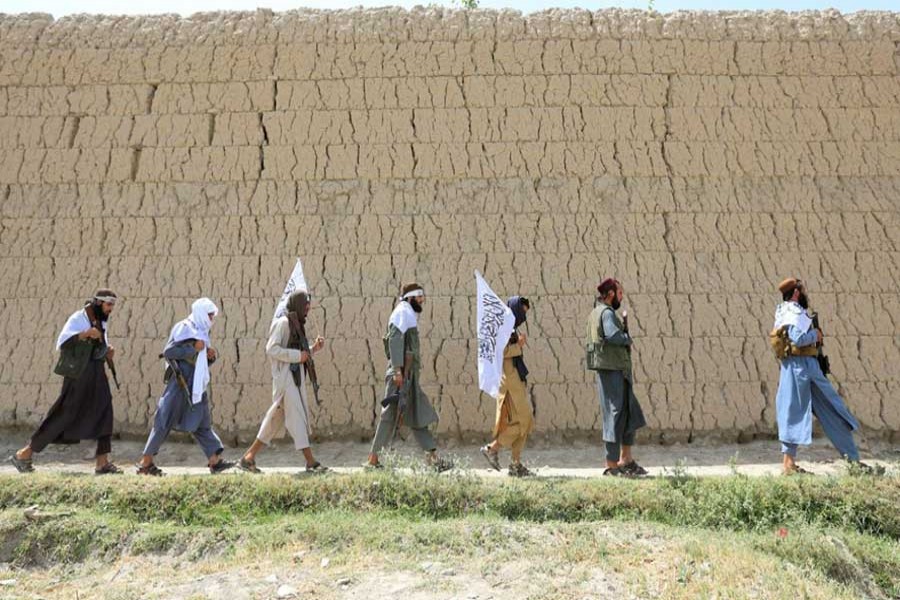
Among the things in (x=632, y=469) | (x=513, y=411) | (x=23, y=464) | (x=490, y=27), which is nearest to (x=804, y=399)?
(x=632, y=469)

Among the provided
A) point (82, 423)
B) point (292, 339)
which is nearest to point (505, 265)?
point (292, 339)

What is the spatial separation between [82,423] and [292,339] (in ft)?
5.50

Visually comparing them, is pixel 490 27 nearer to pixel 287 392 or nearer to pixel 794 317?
pixel 794 317

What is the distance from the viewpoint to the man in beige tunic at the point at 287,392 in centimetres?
552

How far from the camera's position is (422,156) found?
7.32 meters

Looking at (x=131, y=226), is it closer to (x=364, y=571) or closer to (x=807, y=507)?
(x=364, y=571)

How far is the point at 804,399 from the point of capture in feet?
17.8

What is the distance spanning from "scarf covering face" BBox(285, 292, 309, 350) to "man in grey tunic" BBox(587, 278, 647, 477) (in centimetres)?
212

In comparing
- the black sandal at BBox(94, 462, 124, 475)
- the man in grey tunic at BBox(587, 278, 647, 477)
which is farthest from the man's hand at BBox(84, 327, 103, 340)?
the man in grey tunic at BBox(587, 278, 647, 477)

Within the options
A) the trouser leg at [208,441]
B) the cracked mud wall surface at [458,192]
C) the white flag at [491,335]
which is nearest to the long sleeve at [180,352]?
the trouser leg at [208,441]

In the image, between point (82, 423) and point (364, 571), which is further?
point (82, 423)

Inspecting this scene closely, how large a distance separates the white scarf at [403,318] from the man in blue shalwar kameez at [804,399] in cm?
268

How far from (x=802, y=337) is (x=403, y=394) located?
112 inches

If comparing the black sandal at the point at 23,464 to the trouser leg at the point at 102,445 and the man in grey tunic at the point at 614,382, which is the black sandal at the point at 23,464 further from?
the man in grey tunic at the point at 614,382
